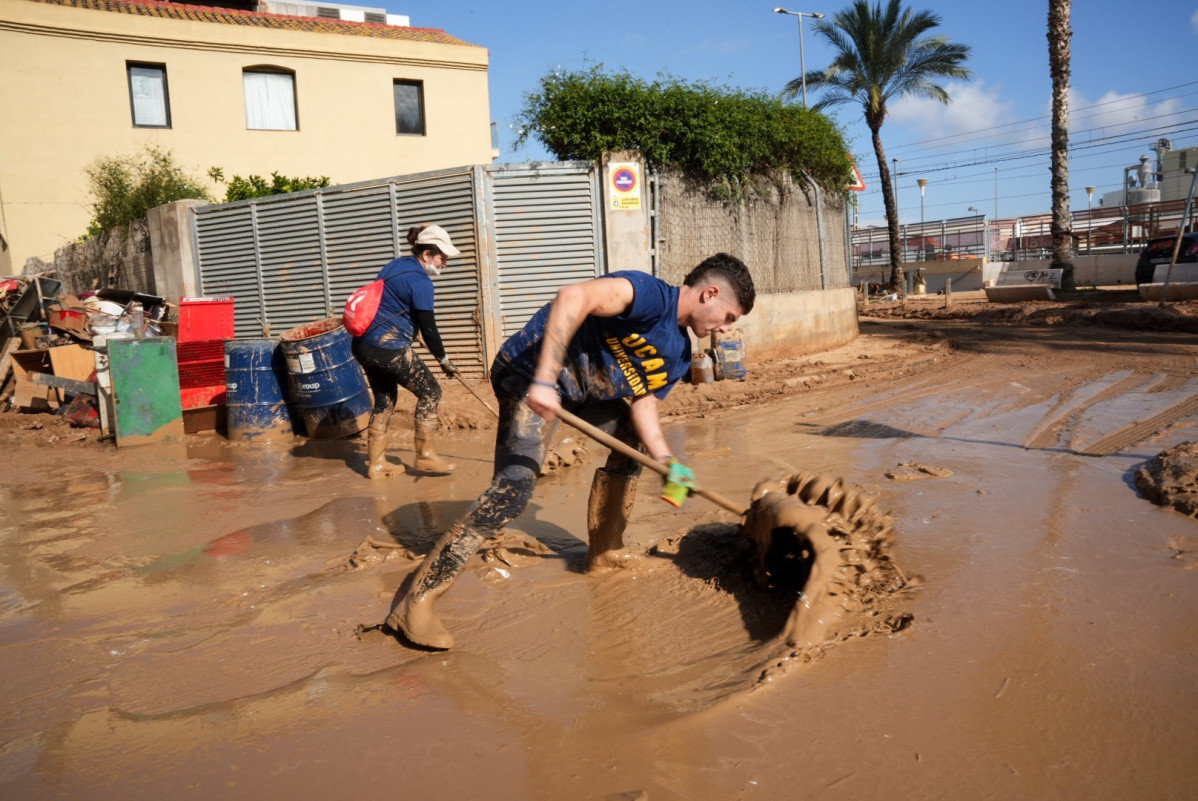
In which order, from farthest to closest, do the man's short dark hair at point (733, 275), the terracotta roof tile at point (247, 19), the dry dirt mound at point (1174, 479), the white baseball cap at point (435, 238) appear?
the terracotta roof tile at point (247, 19) < the white baseball cap at point (435, 238) < the dry dirt mound at point (1174, 479) < the man's short dark hair at point (733, 275)

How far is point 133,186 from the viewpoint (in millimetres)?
17781

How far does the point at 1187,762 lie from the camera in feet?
7.39

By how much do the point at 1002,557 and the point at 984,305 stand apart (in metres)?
16.8

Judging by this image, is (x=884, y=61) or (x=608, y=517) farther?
(x=884, y=61)

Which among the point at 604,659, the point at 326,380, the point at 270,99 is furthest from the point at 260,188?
the point at 604,659

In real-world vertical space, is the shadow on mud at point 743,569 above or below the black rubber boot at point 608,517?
below

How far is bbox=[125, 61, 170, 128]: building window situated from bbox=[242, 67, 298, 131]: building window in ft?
5.90

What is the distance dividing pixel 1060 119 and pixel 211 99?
19.3 m

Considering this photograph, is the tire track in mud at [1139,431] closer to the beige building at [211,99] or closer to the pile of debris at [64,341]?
the pile of debris at [64,341]

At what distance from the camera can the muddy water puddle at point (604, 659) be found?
2.36 metres

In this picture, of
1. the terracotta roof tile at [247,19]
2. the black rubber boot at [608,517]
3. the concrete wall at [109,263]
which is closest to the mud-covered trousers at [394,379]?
the black rubber boot at [608,517]

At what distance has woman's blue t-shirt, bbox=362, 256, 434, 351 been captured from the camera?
20.0 ft

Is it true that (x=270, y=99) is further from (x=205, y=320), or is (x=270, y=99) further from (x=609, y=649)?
(x=609, y=649)

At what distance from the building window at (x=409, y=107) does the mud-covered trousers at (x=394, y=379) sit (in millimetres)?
17844
